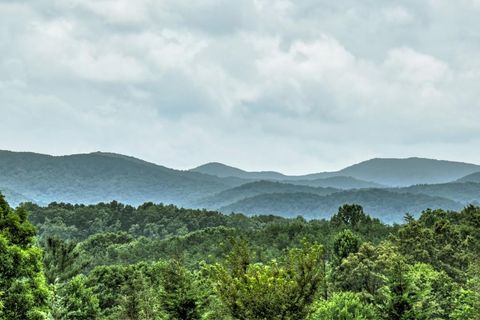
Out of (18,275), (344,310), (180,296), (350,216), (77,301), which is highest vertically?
(350,216)

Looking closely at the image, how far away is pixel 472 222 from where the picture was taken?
7469 cm

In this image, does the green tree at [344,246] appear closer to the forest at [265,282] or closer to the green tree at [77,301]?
the forest at [265,282]

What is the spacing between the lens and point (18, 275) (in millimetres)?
29062

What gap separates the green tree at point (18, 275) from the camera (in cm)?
2826

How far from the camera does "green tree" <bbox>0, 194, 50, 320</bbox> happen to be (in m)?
28.3

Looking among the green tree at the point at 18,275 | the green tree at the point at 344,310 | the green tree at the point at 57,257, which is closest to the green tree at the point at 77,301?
the green tree at the point at 57,257

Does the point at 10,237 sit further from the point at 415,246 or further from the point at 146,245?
the point at 146,245

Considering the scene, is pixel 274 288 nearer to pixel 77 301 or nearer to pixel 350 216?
pixel 77 301

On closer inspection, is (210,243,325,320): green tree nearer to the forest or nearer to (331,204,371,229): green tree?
the forest

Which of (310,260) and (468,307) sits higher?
(310,260)

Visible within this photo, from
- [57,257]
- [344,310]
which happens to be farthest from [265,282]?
[57,257]

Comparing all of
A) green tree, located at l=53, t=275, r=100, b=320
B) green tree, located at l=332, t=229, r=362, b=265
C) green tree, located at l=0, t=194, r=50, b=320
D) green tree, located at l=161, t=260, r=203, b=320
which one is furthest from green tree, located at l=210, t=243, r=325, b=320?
green tree, located at l=332, t=229, r=362, b=265

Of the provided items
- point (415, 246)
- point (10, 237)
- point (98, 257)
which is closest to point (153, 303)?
point (10, 237)

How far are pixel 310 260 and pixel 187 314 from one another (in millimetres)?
11645
